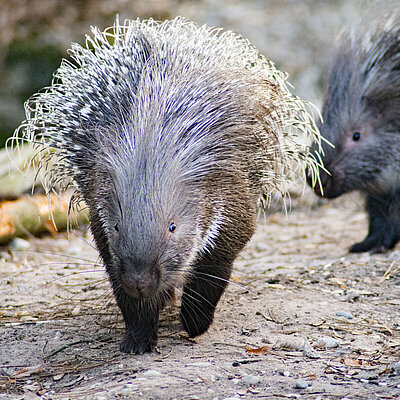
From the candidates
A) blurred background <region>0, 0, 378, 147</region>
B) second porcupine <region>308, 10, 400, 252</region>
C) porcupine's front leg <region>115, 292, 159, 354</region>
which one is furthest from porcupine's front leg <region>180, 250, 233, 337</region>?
blurred background <region>0, 0, 378, 147</region>

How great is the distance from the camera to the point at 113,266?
2955mm

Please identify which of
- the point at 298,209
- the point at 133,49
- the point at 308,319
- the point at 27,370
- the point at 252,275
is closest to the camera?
the point at 27,370

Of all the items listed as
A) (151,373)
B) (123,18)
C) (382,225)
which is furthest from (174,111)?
(123,18)

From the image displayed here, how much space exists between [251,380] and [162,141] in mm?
1086

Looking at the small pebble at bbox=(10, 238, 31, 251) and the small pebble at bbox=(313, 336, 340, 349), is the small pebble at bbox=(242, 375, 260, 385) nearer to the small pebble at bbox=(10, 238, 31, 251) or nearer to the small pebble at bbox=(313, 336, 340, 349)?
the small pebble at bbox=(313, 336, 340, 349)

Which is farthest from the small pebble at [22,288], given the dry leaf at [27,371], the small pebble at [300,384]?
the small pebble at [300,384]

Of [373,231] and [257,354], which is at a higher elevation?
[373,231]

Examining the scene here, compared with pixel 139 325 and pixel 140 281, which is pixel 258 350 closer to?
pixel 139 325

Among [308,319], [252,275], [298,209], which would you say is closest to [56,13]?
[298,209]

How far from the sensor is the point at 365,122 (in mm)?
5457

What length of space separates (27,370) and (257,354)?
109 cm

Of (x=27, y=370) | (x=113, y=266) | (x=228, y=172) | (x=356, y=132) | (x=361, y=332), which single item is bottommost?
(x=27, y=370)

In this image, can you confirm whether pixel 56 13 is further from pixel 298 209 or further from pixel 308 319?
pixel 308 319

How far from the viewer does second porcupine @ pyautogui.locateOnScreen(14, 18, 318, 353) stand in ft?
9.27
